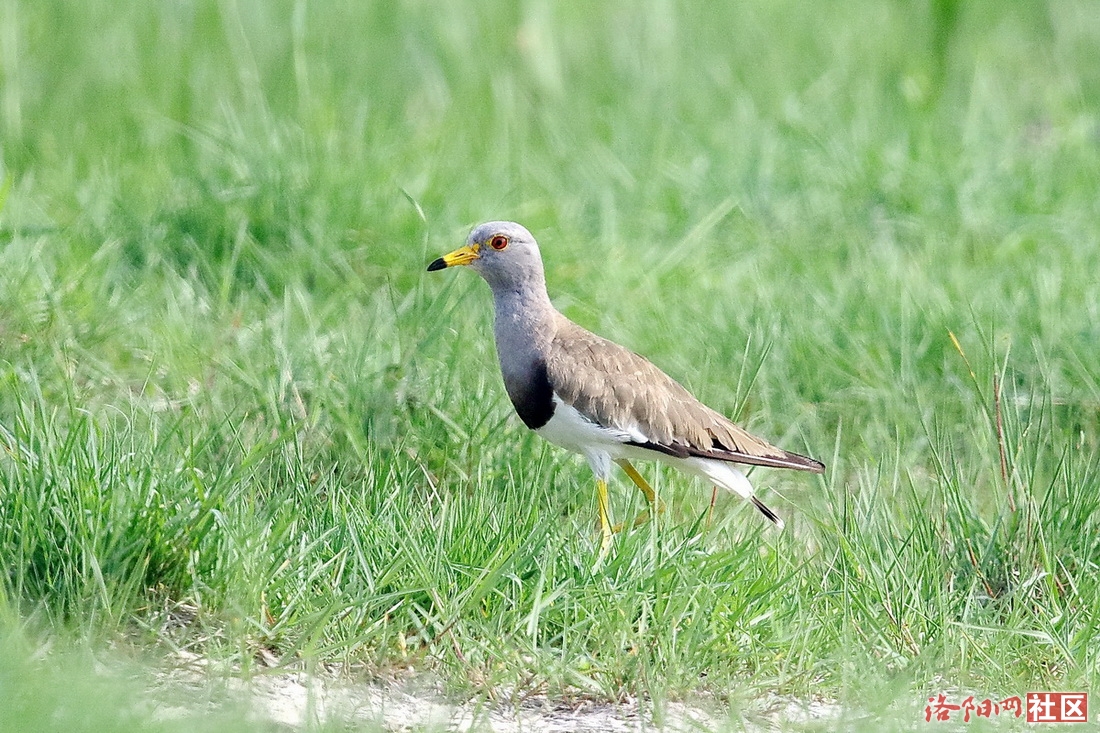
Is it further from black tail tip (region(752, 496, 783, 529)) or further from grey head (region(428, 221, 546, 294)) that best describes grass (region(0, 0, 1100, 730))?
grey head (region(428, 221, 546, 294))

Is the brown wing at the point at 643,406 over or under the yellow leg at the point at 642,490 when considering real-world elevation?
over

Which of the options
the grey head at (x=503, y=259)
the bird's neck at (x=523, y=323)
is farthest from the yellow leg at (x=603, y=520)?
the grey head at (x=503, y=259)

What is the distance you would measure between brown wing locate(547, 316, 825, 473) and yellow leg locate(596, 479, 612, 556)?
0.65 ft

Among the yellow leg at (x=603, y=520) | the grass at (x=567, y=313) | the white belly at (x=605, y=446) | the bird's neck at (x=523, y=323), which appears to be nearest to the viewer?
the grass at (x=567, y=313)

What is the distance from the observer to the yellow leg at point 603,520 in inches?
163

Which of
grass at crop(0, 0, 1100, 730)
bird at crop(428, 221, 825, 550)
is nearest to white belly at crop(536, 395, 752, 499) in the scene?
bird at crop(428, 221, 825, 550)

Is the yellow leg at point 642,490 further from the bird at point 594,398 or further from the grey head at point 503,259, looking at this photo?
the grey head at point 503,259

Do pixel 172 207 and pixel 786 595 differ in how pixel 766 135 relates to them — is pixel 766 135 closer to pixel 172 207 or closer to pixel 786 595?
pixel 172 207

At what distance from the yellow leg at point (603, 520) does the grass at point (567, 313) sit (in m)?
0.07

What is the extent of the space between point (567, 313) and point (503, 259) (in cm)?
128

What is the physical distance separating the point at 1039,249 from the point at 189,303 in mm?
3846

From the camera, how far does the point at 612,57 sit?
8633mm

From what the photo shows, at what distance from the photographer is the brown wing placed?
4.61 metres

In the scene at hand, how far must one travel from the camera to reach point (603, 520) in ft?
14.4
